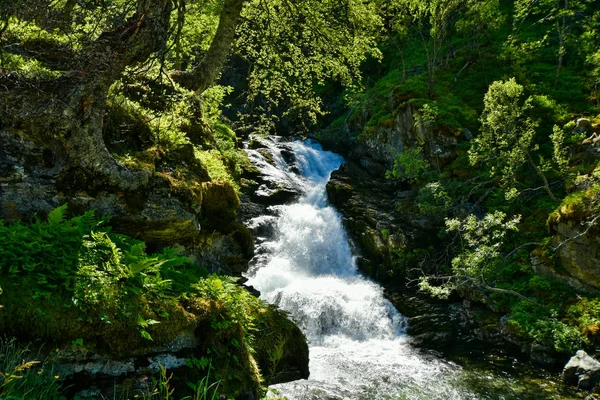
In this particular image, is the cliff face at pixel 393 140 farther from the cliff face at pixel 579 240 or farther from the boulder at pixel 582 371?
the boulder at pixel 582 371

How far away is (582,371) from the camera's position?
984 centimetres

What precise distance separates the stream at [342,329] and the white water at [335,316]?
→ 1.1 inches

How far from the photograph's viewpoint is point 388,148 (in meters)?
23.8

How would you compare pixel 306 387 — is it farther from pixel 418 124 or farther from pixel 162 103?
pixel 418 124

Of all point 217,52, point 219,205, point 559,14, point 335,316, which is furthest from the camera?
point 559,14

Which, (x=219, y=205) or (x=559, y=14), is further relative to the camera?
(x=559, y=14)

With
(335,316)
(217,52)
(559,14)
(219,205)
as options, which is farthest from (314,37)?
(559,14)

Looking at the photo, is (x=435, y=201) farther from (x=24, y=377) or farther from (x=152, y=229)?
(x=24, y=377)

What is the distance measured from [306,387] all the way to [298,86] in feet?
25.9

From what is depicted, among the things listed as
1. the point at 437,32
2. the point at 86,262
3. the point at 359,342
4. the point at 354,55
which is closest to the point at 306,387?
Result: the point at 359,342

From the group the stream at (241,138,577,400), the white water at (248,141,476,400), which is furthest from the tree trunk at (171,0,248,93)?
the stream at (241,138,577,400)

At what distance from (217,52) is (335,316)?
10030 millimetres

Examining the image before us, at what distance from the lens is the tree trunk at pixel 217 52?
27.5ft

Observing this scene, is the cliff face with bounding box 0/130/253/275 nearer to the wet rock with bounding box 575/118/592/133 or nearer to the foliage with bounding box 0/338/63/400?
the foliage with bounding box 0/338/63/400
